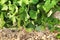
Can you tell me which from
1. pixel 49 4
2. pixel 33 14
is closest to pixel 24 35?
pixel 33 14

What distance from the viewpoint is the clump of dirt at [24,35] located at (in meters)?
3.42

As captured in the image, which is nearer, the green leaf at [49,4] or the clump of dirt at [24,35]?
the clump of dirt at [24,35]

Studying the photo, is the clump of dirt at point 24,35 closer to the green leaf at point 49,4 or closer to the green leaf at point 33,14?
the green leaf at point 33,14

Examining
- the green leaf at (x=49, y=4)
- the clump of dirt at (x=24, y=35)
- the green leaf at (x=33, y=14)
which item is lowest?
the clump of dirt at (x=24, y=35)

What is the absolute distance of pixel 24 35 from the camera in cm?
346

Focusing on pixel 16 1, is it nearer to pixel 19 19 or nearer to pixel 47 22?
pixel 19 19

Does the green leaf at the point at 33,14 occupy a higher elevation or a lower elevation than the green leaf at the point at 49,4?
lower

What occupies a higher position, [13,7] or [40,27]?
[13,7]

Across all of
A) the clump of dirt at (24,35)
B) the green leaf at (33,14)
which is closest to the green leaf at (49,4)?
the green leaf at (33,14)

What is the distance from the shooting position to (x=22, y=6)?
361 centimetres

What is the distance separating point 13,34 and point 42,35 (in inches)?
18.0

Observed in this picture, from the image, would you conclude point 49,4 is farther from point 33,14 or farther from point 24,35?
point 24,35

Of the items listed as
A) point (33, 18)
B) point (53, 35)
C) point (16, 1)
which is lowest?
point (53, 35)

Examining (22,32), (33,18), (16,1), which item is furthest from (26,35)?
(16,1)
